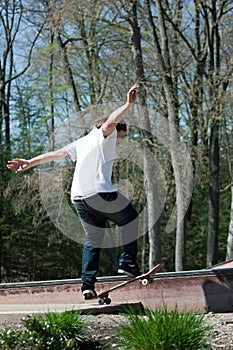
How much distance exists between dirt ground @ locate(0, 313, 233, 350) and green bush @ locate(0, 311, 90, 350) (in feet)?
0.45

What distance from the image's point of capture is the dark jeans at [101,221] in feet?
15.1

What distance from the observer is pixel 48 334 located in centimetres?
345

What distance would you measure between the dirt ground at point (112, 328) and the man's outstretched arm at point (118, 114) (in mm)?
1401

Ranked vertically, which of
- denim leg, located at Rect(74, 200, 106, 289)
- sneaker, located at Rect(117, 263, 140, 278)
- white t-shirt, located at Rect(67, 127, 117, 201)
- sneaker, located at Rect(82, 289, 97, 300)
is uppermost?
white t-shirt, located at Rect(67, 127, 117, 201)

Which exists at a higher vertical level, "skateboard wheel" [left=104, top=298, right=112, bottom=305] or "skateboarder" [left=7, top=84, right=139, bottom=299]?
"skateboarder" [left=7, top=84, right=139, bottom=299]

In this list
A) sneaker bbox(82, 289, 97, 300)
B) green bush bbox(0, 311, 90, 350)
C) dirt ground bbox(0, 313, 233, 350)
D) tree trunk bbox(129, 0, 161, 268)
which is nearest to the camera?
green bush bbox(0, 311, 90, 350)

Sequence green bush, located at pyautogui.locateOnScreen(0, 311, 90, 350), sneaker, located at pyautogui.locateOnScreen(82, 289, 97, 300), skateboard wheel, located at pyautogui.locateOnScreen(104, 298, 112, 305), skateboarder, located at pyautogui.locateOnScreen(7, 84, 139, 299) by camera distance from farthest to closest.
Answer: skateboard wheel, located at pyautogui.locateOnScreen(104, 298, 112, 305) < sneaker, located at pyautogui.locateOnScreen(82, 289, 97, 300) < skateboarder, located at pyautogui.locateOnScreen(7, 84, 139, 299) < green bush, located at pyautogui.locateOnScreen(0, 311, 90, 350)

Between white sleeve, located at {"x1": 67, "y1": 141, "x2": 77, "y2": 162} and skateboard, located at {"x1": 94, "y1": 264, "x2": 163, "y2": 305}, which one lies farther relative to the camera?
white sleeve, located at {"x1": 67, "y1": 141, "x2": 77, "y2": 162}

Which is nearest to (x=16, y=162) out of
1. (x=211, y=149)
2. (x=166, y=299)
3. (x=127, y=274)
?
(x=127, y=274)

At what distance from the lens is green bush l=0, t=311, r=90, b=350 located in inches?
→ 133

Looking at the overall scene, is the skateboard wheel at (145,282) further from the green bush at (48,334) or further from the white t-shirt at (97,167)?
the green bush at (48,334)

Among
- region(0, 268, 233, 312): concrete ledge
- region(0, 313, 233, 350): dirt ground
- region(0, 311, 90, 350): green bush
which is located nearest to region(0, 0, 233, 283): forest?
region(0, 268, 233, 312): concrete ledge

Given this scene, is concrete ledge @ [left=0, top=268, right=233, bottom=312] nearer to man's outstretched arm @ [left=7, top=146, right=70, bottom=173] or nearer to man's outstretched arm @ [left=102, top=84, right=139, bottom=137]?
man's outstretched arm @ [left=7, top=146, right=70, bottom=173]

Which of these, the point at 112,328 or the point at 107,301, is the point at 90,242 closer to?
the point at 107,301
